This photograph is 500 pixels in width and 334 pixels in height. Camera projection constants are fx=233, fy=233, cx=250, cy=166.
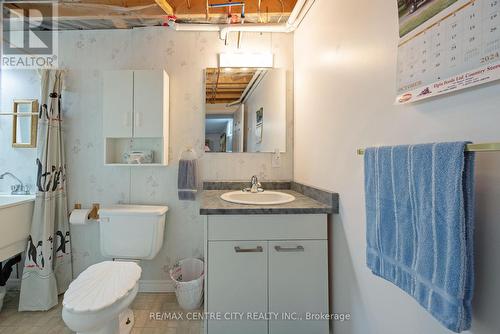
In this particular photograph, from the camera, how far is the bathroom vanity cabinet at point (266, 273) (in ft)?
4.37

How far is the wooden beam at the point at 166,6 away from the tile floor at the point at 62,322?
235 centimetres

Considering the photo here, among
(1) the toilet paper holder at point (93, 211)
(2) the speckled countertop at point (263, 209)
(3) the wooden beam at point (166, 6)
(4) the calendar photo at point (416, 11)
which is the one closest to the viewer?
(4) the calendar photo at point (416, 11)

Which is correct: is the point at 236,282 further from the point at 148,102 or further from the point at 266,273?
the point at 148,102

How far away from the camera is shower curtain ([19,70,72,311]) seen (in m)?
1.83

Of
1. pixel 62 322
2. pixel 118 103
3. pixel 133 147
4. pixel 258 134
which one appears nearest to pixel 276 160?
pixel 258 134

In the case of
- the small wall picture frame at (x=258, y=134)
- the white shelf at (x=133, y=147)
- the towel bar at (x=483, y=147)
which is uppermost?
the small wall picture frame at (x=258, y=134)

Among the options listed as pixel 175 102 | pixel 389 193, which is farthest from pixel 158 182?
pixel 389 193

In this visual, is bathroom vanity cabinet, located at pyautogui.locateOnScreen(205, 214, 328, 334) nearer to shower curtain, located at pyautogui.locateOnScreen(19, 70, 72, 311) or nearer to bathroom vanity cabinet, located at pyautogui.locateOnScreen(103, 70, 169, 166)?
bathroom vanity cabinet, located at pyautogui.locateOnScreen(103, 70, 169, 166)

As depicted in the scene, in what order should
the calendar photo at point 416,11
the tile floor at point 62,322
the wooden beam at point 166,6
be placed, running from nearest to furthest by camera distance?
the calendar photo at point 416,11, the tile floor at point 62,322, the wooden beam at point 166,6

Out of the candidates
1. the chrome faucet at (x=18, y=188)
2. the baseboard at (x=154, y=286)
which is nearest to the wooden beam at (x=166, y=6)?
the chrome faucet at (x=18, y=188)

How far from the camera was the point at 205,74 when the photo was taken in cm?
206

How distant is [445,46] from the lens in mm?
664

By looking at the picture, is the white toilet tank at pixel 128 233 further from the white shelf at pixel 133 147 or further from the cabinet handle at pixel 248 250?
the cabinet handle at pixel 248 250

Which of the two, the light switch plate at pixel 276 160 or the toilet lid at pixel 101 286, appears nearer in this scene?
the toilet lid at pixel 101 286
